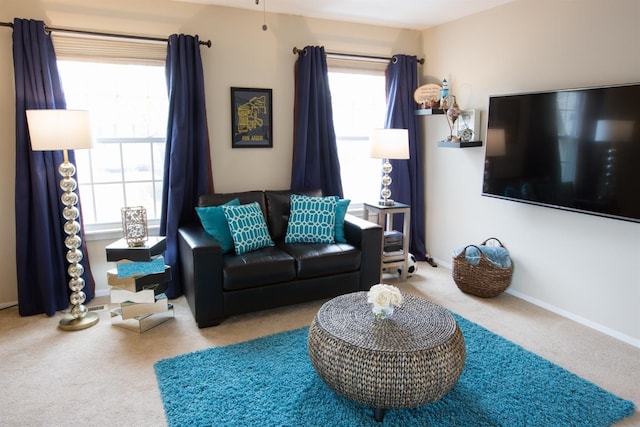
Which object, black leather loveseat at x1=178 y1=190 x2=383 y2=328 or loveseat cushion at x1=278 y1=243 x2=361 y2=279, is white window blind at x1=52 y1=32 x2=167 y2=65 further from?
loveseat cushion at x1=278 y1=243 x2=361 y2=279

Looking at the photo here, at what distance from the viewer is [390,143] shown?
12.9ft

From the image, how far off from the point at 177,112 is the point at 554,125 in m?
2.89

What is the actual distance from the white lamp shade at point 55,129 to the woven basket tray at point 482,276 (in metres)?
3.08

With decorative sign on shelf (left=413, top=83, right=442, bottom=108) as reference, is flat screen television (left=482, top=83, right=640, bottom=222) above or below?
below

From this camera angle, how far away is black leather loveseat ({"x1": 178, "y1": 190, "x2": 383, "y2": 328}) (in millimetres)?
3021

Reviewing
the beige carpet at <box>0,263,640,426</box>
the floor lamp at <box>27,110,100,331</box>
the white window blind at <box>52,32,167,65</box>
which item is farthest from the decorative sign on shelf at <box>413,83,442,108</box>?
the floor lamp at <box>27,110,100,331</box>

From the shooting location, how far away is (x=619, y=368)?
2598 millimetres

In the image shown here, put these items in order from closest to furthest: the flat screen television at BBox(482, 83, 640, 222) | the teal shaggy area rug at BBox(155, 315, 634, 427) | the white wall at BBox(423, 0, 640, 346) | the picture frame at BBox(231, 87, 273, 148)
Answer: the teal shaggy area rug at BBox(155, 315, 634, 427)
the flat screen television at BBox(482, 83, 640, 222)
the white wall at BBox(423, 0, 640, 346)
the picture frame at BBox(231, 87, 273, 148)

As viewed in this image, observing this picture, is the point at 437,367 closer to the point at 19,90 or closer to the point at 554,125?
the point at 554,125

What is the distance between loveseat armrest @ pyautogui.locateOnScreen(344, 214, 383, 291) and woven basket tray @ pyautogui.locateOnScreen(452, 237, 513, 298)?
28.4 inches

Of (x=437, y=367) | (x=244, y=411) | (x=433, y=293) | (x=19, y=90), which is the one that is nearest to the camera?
(x=437, y=367)

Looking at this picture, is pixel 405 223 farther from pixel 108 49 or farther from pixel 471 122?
pixel 108 49

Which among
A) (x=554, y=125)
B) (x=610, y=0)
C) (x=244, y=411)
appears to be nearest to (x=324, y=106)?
(x=554, y=125)

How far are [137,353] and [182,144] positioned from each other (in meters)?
1.67
